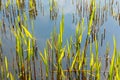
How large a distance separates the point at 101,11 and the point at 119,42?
164cm

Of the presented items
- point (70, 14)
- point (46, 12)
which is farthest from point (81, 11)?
point (46, 12)

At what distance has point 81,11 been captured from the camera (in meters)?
6.14

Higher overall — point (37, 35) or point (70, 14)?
point (70, 14)

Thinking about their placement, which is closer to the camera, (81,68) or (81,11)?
(81,68)

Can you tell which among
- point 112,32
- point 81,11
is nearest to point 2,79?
point 112,32

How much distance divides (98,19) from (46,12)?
3.49 ft

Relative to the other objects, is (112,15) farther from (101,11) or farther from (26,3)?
(26,3)

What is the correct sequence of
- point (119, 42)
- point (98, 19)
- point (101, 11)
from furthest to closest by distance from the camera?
point (101, 11)
point (98, 19)
point (119, 42)

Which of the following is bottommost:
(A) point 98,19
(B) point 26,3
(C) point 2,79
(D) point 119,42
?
(C) point 2,79

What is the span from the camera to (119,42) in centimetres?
461

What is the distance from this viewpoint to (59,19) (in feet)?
18.1

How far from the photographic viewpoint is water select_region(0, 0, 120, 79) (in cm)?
452

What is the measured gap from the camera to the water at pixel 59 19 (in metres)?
4.52

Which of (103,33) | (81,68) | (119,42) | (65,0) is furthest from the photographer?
(65,0)
